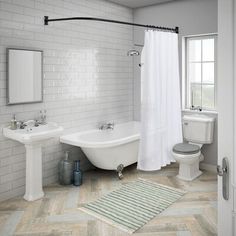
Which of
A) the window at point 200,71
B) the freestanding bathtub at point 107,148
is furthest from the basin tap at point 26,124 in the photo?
the window at point 200,71

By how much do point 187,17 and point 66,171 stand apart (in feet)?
10.6

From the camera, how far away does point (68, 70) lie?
14.8 feet

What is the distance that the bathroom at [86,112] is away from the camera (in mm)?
3311

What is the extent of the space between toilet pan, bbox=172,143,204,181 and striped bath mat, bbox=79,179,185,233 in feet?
1.61

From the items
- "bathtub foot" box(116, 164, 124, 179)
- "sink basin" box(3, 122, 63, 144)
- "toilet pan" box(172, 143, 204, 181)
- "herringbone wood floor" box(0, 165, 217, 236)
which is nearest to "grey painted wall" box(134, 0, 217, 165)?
"toilet pan" box(172, 143, 204, 181)

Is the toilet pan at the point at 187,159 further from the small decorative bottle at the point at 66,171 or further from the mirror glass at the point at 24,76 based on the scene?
the mirror glass at the point at 24,76

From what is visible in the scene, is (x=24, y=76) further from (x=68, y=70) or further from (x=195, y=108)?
(x=195, y=108)

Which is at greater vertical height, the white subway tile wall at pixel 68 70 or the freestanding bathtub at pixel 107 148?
the white subway tile wall at pixel 68 70

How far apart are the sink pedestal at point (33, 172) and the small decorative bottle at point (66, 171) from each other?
0.52m

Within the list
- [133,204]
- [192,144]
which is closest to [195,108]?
[192,144]

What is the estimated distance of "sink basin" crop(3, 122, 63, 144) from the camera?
342cm

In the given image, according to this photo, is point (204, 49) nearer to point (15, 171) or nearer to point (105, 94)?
point (105, 94)

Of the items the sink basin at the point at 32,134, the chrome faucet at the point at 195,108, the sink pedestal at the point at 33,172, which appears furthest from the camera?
the chrome faucet at the point at 195,108

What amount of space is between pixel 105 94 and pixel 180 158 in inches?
69.4
